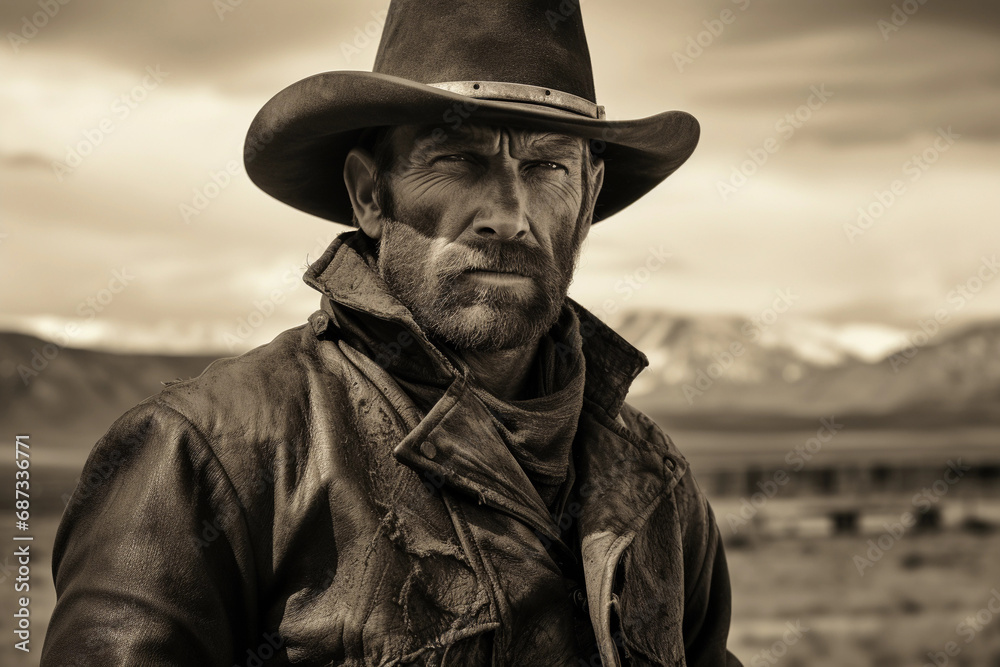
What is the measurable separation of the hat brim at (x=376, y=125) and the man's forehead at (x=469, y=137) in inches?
0.7

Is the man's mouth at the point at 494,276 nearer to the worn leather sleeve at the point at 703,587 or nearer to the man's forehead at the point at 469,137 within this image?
the man's forehead at the point at 469,137

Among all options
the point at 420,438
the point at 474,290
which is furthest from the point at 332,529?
the point at 474,290

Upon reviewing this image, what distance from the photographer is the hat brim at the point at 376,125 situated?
244cm

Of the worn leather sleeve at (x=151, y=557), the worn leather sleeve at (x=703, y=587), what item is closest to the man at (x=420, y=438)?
the worn leather sleeve at (x=151, y=557)

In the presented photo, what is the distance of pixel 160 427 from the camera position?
2357 millimetres

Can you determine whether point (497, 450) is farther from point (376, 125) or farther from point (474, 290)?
point (376, 125)

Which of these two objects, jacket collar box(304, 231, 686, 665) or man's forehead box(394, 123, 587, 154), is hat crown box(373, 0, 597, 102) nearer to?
A: man's forehead box(394, 123, 587, 154)

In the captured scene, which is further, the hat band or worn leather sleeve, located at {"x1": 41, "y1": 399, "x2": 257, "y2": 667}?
the hat band

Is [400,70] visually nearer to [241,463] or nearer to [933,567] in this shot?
[241,463]

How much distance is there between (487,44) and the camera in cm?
259

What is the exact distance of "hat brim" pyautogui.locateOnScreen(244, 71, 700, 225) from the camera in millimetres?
2438

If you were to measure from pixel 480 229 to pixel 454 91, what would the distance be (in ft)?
1.13

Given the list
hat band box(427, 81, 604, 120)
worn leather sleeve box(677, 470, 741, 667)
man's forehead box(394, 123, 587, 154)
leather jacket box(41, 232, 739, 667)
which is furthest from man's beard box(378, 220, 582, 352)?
worn leather sleeve box(677, 470, 741, 667)

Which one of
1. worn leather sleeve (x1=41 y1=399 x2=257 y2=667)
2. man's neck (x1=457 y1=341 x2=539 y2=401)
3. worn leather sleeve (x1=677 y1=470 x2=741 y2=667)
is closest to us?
worn leather sleeve (x1=41 y1=399 x2=257 y2=667)
